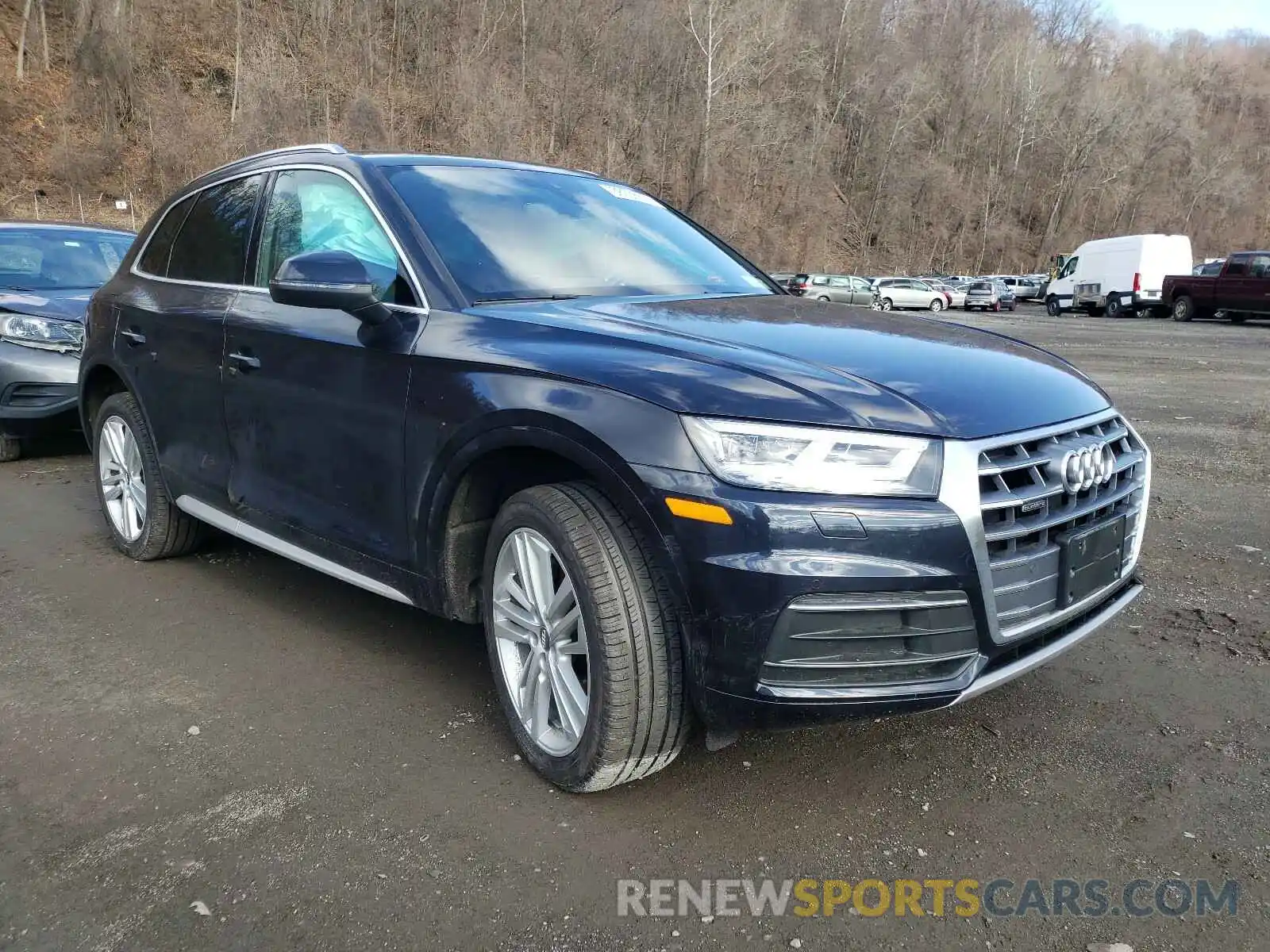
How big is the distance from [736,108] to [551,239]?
5494cm

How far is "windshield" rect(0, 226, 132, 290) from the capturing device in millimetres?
7656

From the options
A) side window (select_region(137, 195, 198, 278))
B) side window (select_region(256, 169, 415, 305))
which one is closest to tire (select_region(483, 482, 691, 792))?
side window (select_region(256, 169, 415, 305))

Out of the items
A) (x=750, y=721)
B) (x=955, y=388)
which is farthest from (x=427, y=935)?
(x=955, y=388)

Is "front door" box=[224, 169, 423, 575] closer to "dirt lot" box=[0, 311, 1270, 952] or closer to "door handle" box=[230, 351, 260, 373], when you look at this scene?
"door handle" box=[230, 351, 260, 373]

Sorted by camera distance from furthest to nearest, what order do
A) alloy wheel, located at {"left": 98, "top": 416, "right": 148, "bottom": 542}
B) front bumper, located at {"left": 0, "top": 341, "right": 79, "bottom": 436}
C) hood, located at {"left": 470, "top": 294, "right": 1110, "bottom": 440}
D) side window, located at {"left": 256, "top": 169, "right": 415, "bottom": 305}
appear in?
front bumper, located at {"left": 0, "top": 341, "right": 79, "bottom": 436}, alloy wheel, located at {"left": 98, "top": 416, "right": 148, "bottom": 542}, side window, located at {"left": 256, "top": 169, "right": 415, "bottom": 305}, hood, located at {"left": 470, "top": 294, "right": 1110, "bottom": 440}

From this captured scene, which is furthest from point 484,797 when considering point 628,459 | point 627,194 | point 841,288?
point 841,288

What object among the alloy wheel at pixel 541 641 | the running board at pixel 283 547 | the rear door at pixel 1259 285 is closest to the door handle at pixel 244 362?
the running board at pixel 283 547

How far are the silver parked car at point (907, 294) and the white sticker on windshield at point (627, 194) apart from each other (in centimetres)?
3695

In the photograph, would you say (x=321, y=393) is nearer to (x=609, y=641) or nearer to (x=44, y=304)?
A: (x=609, y=641)

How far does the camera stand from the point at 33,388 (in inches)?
274

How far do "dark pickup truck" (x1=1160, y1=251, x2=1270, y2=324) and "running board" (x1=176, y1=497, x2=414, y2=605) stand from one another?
2898cm

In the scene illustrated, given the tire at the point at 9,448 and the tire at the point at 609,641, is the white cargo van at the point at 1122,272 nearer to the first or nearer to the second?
the tire at the point at 9,448

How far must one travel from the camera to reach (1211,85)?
91.4m

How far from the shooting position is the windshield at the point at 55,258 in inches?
301
